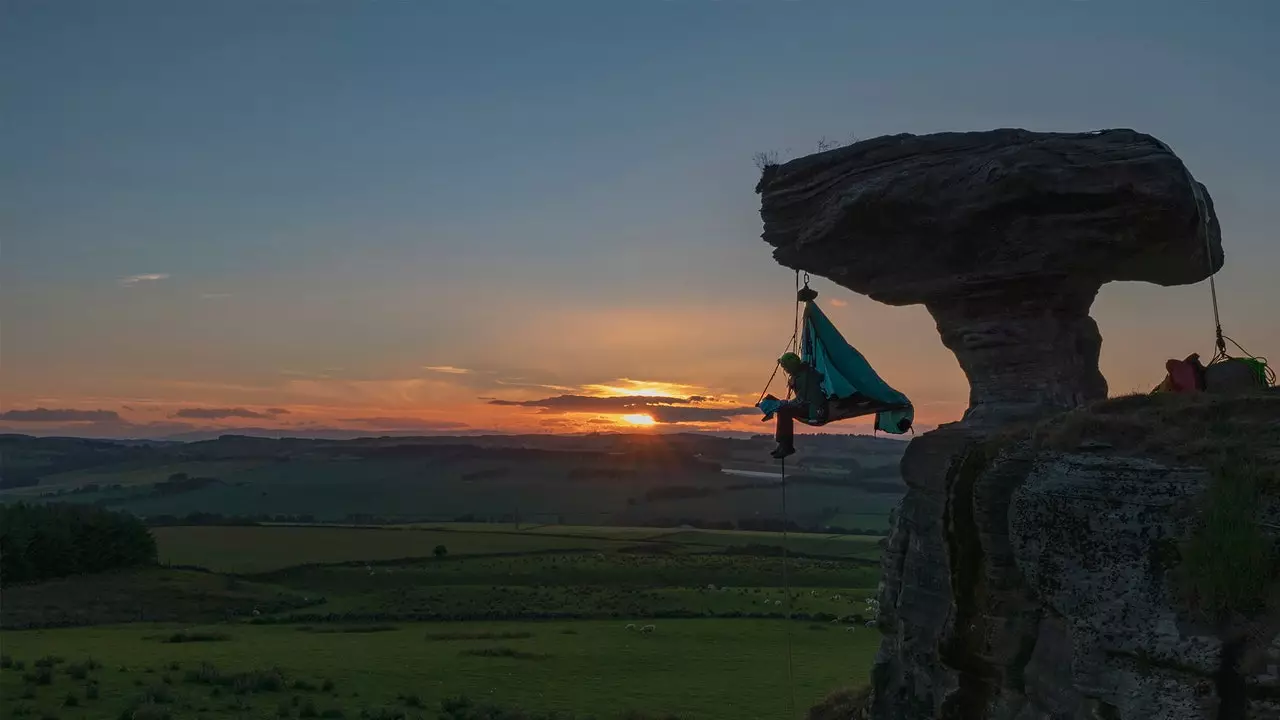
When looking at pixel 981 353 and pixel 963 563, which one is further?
pixel 981 353

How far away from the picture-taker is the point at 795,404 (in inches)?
844

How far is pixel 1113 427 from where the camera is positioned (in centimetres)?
1395

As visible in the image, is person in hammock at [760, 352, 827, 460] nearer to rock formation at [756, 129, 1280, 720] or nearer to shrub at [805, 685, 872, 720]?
rock formation at [756, 129, 1280, 720]

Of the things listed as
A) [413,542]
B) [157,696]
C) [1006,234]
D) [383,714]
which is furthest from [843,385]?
[413,542]

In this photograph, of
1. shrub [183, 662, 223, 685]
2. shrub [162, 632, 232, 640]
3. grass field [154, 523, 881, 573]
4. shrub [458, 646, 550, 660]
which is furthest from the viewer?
grass field [154, 523, 881, 573]

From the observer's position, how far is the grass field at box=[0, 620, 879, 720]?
32.6m

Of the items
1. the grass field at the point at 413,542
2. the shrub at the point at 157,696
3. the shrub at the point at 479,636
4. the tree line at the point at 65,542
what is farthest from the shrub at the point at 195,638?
the grass field at the point at 413,542

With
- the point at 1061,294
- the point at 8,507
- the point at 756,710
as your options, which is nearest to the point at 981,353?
the point at 1061,294

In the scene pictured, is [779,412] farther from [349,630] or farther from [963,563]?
[349,630]

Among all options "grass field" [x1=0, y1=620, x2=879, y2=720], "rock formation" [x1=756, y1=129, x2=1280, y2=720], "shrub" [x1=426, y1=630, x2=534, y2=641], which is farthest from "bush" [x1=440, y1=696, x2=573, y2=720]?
"shrub" [x1=426, y1=630, x2=534, y2=641]

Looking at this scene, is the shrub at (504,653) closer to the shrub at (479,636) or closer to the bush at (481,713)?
the shrub at (479,636)

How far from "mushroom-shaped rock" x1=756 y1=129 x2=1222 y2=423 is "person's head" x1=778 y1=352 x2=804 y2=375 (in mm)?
2470

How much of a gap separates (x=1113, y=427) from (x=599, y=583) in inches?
2596

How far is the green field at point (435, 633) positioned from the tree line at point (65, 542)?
9.35ft
